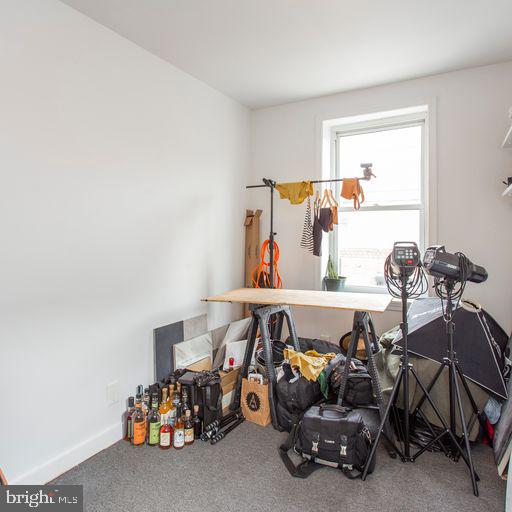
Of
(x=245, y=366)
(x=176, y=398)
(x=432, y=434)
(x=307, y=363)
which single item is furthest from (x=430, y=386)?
(x=176, y=398)

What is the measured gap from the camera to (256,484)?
1.91 meters

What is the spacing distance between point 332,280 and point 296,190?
87cm

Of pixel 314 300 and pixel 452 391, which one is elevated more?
pixel 314 300

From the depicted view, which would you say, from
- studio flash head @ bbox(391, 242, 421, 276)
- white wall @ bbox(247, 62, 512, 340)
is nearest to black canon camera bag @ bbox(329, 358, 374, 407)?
white wall @ bbox(247, 62, 512, 340)

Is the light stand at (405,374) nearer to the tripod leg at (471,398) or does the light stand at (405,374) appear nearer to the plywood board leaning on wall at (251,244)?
the tripod leg at (471,398)

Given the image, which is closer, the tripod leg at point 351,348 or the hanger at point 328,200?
the tripod leg at point 351,348

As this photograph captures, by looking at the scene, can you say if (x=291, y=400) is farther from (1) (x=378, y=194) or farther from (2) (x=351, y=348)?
(1) (x=378, y=194)

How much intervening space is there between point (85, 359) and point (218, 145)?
6.69ft

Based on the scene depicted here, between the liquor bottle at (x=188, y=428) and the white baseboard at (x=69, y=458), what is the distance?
44cm

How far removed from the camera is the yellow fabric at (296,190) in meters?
3.10

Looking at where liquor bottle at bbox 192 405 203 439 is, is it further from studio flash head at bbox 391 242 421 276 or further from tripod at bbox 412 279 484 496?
studio flash head at bbox 391 242 421 276

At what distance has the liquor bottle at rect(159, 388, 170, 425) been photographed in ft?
7.52

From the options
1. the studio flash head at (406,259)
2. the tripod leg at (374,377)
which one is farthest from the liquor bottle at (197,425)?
the studio flash head at (406,259)

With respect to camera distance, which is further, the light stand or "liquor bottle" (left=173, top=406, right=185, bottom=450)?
"liquor bottle" (left=173, top=406, right=185, bottom=450)
